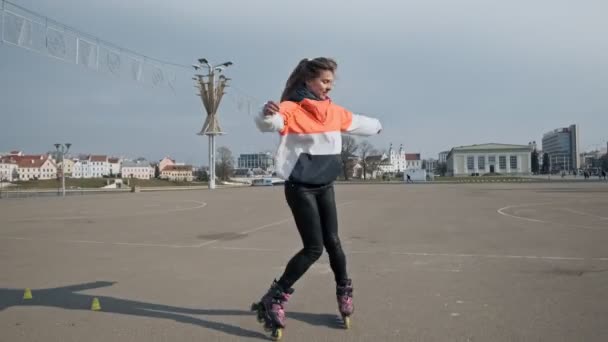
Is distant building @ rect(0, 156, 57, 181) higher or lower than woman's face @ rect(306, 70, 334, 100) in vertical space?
higher

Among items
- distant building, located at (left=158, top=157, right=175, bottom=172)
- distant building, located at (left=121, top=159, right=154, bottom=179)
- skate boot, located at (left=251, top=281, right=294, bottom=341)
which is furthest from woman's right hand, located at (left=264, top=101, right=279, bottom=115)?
distant building, located at (left=158, top=157, right=175, bottom=172)

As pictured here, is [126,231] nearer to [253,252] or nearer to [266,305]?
[253,252]

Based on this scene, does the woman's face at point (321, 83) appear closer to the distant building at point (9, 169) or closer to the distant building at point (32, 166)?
the distant building at point (9, 169)

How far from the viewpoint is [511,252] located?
6852 millimetres

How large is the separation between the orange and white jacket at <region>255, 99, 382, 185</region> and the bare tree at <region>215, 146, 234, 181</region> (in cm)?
8393

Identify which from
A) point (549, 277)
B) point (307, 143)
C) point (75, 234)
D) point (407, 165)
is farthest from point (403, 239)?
point (407, 165)

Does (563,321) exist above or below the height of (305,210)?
below

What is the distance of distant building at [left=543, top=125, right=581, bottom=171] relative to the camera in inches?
6073

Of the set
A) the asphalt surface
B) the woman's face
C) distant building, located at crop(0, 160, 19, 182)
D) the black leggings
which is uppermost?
distant building, located at crop(0, 160, 19, 182)

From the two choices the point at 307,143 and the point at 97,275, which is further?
the point at 97,275

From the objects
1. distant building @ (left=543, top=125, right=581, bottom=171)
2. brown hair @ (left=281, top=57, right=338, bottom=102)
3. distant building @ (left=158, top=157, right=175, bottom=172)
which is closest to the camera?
brown hair @ (left=281, top=57, right=338, bottom=102)

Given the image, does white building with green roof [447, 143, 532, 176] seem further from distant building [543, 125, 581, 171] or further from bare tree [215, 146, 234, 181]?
bare tree [215, 146, 234, 181]

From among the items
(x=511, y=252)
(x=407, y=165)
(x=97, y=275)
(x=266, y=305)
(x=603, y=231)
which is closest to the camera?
(x=266, y=305)

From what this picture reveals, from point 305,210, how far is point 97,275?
11.3 ft
